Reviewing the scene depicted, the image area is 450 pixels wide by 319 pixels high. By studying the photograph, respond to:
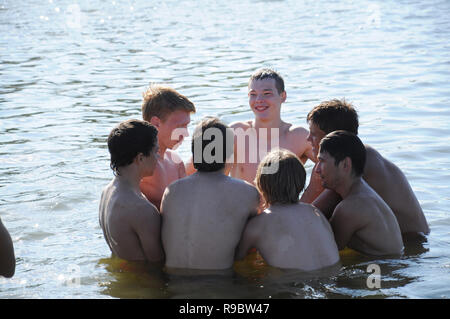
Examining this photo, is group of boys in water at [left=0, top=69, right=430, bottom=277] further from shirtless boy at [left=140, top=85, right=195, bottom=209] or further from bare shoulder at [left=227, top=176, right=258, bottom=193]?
shirtless boy at [left=140, top=85, right=195, bottom=209]

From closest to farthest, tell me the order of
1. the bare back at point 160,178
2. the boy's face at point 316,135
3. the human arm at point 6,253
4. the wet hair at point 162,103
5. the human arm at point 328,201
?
the human arm at point 6,253
the human arm at point 328,201
the boy's face at point 316,135
the bare back at point 160,178
the wet hair at point 162,103

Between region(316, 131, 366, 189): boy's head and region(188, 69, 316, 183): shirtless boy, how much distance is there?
53.5 inches

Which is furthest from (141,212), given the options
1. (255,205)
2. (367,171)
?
(367,171)

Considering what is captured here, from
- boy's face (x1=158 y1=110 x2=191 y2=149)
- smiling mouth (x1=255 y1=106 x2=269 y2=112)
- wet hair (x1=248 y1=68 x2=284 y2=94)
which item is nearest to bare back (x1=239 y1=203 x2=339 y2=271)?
boy's face (x1=158 y1=110 x2=191 y2=149)

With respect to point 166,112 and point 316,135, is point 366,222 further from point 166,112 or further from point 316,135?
point 166,112

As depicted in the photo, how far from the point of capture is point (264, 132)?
720 cm

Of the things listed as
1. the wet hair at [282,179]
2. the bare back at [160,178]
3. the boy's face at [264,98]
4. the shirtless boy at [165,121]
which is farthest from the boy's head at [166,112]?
the wet hair at [282,179]

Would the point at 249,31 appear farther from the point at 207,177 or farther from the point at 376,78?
the point at 207,177

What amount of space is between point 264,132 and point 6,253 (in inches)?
143

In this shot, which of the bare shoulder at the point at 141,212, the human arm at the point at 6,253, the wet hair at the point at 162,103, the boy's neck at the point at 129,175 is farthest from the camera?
the wet hair at the point at 162,103

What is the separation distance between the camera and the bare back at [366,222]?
18.1 ft

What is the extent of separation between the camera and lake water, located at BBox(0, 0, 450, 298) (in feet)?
18.4

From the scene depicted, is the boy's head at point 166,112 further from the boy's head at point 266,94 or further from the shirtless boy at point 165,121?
the boy's head at point 266,94
